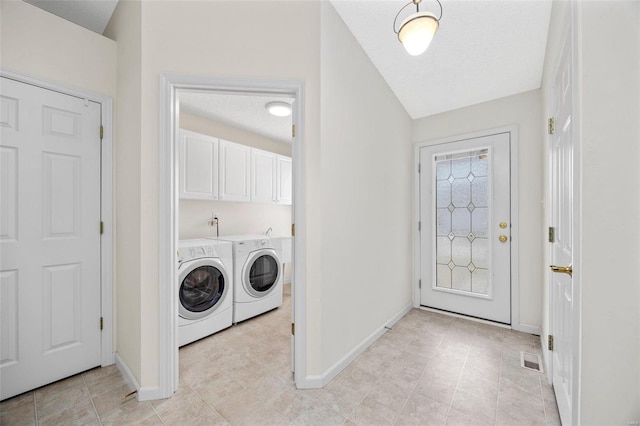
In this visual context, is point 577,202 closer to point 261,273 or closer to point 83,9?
point 261,273

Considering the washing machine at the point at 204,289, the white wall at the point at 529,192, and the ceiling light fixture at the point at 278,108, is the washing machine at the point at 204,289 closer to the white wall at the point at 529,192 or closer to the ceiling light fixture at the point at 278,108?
the ceiling light fixture at the point at 278,108

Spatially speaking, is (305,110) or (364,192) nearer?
(305,110)

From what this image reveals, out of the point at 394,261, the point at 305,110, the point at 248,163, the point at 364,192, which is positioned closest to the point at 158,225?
the point at 305,110

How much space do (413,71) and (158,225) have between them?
2.47 metres

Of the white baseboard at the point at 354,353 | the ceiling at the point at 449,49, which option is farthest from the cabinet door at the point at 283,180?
the white baseboard at the point at 354,353

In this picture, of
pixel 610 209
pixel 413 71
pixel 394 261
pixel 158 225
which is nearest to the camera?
pixel 610 209

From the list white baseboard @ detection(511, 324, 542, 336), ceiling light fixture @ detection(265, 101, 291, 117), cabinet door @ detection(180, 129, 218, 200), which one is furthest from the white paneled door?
white baseboard @ detection(511, 324, 542, 336)

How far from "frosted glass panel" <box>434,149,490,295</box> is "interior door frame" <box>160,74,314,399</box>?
207 cm

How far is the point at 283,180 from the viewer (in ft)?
12.8

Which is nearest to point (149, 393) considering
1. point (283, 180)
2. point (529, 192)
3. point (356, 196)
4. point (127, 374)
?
point (127, 374)

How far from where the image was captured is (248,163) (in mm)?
3387

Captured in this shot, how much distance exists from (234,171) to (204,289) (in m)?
1.43

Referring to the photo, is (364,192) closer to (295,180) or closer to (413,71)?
(295,180)

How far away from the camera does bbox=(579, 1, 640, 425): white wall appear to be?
2.74ft
